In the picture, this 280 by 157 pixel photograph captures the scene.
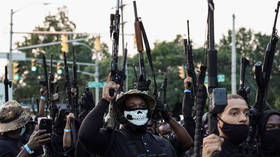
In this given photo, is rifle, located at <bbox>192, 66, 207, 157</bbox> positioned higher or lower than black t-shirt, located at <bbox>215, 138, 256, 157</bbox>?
A: higher

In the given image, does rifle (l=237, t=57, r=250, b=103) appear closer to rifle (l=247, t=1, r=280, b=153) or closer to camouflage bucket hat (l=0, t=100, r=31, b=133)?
rifle (l=247, t=1, r=280, b=153)

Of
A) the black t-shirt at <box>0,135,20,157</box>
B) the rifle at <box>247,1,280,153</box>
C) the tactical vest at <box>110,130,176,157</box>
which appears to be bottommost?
the black t-shirt at <box>0,135,20,157</box>

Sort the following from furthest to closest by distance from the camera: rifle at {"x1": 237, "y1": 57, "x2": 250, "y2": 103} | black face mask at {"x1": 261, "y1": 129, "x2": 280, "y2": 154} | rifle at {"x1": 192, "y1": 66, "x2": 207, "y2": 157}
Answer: rifle at {"x1": 237, "y1": 57, "x2": 250, "y2": 103}
black face mask at {"x1": 261, "y1": 129, "x2": 280, "y2": 154}
rifle at {"x1": 192, "y1": 66, "x2": 207, "y2": 157}

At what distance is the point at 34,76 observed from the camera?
61.2 meters

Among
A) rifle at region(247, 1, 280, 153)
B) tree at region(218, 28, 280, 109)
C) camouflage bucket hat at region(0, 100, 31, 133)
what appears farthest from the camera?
tree at region(218, 28, 280, 109)

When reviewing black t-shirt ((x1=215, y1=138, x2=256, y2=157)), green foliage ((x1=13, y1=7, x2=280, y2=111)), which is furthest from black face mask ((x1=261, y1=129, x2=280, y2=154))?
green foliage ((x1=13, y1=7, x2=280, y2=111))

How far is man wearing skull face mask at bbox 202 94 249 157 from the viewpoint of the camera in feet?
12.2

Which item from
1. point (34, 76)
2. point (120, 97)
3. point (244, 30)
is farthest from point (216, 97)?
point (34, 76)

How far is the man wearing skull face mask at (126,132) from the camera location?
414cm

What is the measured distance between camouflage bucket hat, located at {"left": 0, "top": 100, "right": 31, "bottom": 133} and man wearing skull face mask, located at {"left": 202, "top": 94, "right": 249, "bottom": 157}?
93.3 inches

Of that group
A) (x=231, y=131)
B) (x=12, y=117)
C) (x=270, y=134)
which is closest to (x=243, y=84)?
(x=270, y=134)

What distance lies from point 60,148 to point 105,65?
1931 inches

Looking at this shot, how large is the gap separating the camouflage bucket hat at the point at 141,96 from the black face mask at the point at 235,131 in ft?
2.92

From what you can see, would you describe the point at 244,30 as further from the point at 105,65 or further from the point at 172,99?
the point at 105,65
